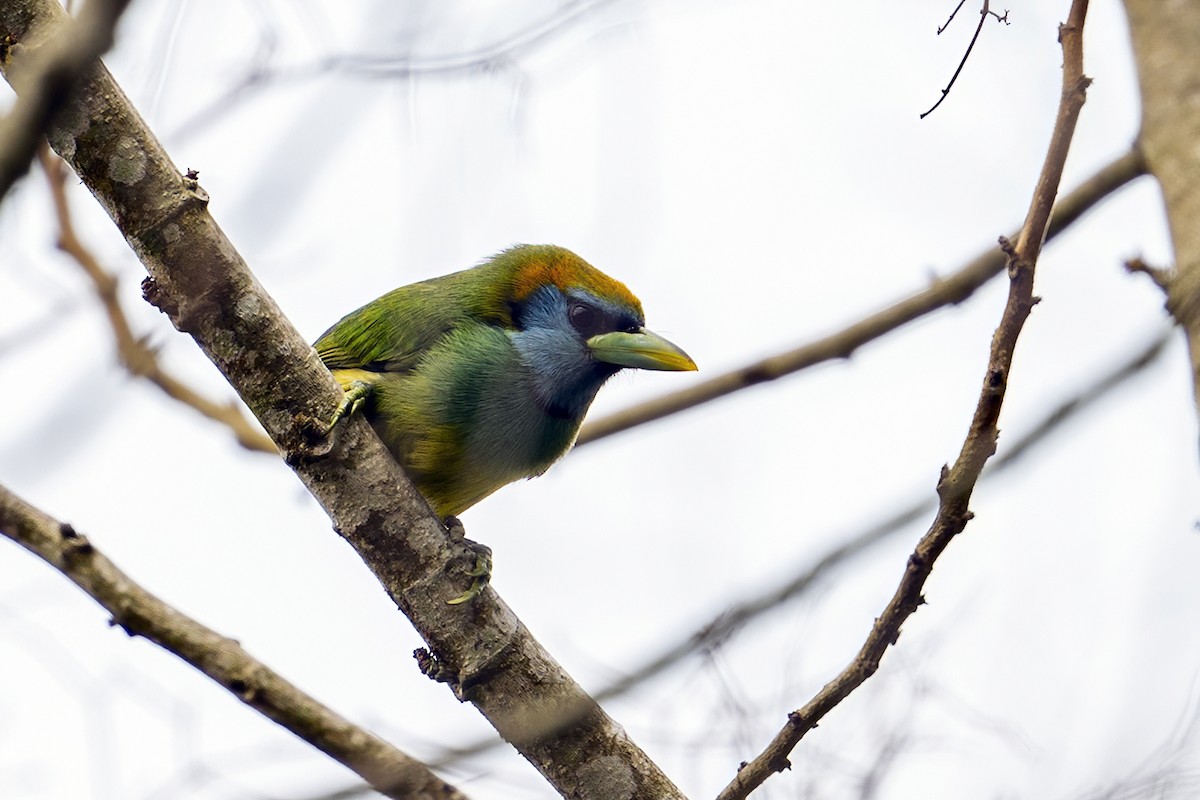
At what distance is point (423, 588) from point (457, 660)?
201mm

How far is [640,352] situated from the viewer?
425 centimetres

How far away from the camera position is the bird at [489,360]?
3822mm

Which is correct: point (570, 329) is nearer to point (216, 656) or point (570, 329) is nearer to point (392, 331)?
point (392, 331)

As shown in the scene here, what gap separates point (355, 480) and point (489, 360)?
108 centimetres

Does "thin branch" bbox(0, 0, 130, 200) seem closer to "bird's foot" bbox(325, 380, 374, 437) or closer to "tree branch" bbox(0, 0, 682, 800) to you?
"tree branch" bbox(0, 0, 682, 800)

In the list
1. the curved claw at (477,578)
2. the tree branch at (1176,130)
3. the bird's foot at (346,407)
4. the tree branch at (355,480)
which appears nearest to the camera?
the tree branch at (1176,130)

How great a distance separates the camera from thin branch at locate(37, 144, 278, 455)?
4.60 meters

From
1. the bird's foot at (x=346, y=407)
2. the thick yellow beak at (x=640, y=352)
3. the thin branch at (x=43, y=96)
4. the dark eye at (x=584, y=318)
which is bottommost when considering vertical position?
the thin branch at (x=43, y=96)

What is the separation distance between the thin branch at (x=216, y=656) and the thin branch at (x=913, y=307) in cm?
159

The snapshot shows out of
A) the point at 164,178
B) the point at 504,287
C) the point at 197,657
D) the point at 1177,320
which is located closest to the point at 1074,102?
the point at 1177,320

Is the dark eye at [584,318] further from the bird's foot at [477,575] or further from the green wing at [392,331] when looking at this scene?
the bird's foot at [477,575]

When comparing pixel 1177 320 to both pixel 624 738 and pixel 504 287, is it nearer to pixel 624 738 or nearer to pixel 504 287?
pixel 624 738

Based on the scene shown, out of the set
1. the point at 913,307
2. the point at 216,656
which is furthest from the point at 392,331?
the point at 913,307

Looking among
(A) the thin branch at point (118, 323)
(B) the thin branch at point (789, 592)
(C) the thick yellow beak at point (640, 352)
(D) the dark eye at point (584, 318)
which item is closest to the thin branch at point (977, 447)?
(B) the thin branch at point (789, 592)
